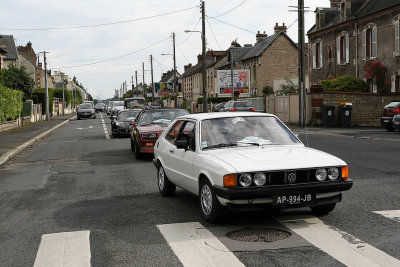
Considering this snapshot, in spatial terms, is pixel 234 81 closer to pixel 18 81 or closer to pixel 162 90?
pixel 18 81

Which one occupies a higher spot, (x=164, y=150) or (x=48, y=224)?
(x=164, y=150)

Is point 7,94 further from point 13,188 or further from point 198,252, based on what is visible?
point 198,252

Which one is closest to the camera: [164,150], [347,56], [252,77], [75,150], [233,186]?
[233,186]

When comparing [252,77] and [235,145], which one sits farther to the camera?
[252,77]

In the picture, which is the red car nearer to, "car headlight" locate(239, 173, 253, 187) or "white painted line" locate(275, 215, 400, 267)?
"white painted line" locate(275, 215, 400, 267)

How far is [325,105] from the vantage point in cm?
3145

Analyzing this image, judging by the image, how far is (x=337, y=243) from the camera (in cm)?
550

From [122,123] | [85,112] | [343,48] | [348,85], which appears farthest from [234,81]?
[122,123]

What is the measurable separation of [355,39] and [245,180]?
36.2 metres

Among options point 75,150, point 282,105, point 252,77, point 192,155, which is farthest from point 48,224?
point 252,77

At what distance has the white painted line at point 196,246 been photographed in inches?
197

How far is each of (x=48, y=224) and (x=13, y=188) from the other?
12.4 feet

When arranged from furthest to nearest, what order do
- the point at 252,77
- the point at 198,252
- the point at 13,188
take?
1. the point at 252,77
2. the point at 13,188
3. the point at 198,252

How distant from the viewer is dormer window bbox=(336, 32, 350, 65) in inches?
1602
